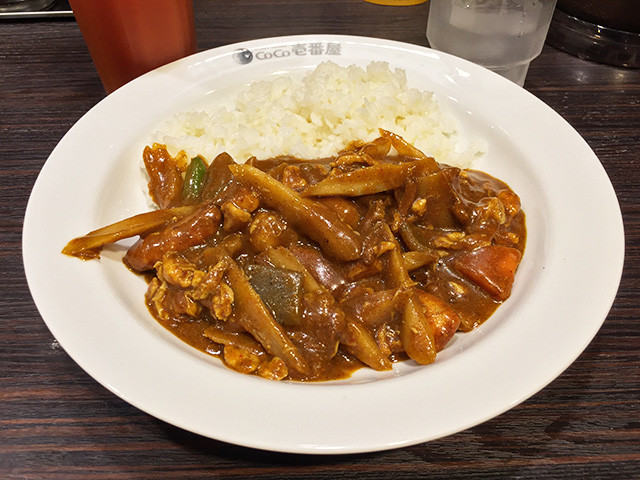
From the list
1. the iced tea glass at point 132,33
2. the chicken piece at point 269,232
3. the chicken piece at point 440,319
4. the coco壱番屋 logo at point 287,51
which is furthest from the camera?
the coco壱番屋 logo at point 287,51

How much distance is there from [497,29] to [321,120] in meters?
1.34

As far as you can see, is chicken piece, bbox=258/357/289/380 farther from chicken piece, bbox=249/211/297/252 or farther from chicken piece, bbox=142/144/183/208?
chicken piece, bbox=142/144/183/208

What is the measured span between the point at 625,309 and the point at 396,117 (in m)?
1.40

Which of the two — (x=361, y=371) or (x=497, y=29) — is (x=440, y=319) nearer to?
(x=361, y=371)

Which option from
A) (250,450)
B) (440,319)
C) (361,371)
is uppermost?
(440,319)

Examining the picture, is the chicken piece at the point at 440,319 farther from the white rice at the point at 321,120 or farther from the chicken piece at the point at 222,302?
the white rice at the point at 321,120

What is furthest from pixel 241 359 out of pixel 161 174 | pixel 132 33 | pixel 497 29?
pixel 497 29

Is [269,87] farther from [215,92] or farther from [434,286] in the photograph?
[434,286]

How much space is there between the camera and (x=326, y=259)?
2.14 m

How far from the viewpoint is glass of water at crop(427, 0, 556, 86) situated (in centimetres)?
335

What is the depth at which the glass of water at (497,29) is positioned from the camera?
11.0 ft

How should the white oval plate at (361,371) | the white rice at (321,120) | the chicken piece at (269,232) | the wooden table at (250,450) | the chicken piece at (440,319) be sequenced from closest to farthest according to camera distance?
the white oval plate at (361,371) → the wooden table at (250,450) → the chicken piece at (440,319) → the chicken piece at (269,232) → the white rice at (321,120)

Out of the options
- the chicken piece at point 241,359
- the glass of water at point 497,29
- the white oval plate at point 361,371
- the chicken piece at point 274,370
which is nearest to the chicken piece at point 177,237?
the white oval plate at point 361,371

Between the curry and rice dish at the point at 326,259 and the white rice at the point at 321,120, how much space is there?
28 cm
